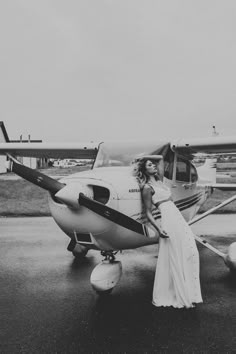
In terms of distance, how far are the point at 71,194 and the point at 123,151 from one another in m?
1.79

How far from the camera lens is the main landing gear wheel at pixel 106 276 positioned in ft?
13.7

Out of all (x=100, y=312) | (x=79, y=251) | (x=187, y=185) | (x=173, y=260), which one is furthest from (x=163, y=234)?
(x=79, y=251)

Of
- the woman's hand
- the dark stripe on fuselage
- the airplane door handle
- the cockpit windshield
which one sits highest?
the cockpit windshield

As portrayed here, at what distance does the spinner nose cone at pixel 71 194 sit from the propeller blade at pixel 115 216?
53 millimetres

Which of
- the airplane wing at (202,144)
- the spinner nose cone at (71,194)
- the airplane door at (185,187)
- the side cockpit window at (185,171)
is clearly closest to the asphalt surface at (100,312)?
the airplane door at (185,187)

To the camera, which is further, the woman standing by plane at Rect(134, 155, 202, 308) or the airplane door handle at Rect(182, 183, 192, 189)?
the airplane door handle at Rect(182, 183, 192, 189)

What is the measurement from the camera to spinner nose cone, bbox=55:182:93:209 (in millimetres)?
3621

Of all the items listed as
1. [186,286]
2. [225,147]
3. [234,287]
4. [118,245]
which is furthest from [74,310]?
[225,147]

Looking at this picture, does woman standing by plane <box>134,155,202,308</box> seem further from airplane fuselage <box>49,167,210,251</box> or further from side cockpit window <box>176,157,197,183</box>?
side cockpit window <box>176,157,197,183</box>

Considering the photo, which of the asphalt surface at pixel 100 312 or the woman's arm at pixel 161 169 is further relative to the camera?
the woman's arm at pixel 161 169

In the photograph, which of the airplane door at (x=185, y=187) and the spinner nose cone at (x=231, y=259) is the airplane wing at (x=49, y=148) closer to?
the airplane door at (x=185, y=187)

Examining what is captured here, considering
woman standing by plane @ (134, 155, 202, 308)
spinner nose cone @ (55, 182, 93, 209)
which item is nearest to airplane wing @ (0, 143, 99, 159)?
woman standing by plane @ (134, 155, 202, 308)

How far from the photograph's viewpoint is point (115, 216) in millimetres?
3867

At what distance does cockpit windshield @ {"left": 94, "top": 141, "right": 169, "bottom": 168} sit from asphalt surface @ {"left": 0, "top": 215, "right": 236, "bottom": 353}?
1.69 m
